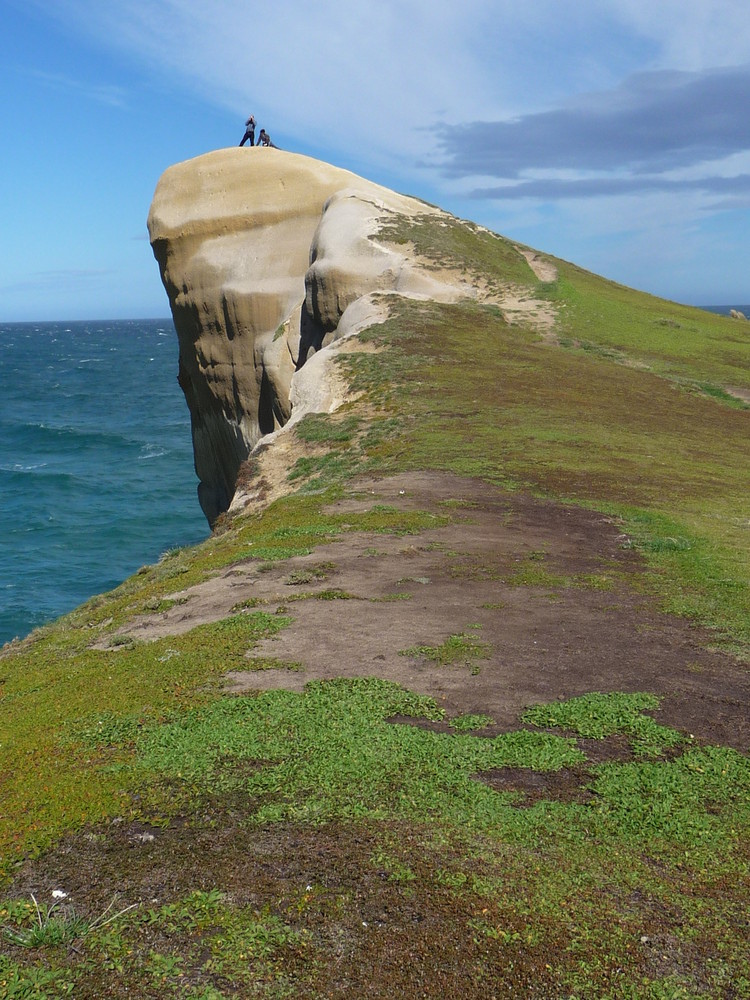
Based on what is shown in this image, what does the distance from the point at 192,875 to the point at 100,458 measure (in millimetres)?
65659

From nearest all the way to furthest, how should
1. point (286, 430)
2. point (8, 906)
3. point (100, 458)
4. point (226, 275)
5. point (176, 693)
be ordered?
point (8, 906)
point (176, 693)
point (286, 430)
point (226, 275)
point (100, 458)

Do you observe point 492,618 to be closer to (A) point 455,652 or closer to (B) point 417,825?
(A) point 455,652

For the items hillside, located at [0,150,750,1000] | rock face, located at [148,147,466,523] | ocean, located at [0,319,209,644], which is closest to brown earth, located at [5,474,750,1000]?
hillside, located at [0,150,750,1000]

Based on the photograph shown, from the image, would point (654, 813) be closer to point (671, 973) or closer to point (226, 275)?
point (671, 973)

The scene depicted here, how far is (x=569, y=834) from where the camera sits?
6.47 metres

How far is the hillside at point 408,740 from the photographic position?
537 cm

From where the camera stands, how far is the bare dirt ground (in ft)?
28.9

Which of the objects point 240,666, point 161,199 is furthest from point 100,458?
point 240,666

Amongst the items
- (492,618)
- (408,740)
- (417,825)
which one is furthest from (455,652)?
(417,825)

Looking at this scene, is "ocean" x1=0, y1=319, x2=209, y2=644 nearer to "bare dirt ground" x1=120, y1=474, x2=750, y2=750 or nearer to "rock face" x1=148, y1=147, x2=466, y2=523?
"rock face" x1=148, y1=147, x2=466, y2=523

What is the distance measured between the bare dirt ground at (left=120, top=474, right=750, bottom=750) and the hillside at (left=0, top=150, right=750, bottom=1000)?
0.15ft

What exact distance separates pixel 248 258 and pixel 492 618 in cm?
3220

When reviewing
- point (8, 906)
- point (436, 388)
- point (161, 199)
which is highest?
point (161, 199)

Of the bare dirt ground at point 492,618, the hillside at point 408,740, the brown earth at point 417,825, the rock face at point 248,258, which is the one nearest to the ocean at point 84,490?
the rock face at point 248,258
